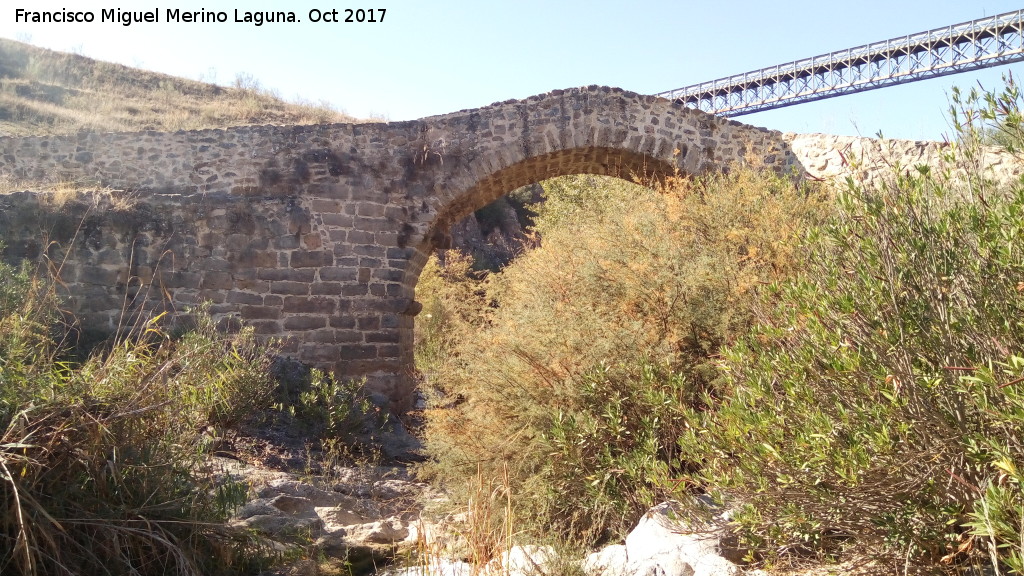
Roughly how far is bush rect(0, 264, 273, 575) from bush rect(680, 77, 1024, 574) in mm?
2341

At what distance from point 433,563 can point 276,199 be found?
591 cm

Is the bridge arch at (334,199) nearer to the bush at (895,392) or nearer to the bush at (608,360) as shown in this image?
the bush at (608,360)

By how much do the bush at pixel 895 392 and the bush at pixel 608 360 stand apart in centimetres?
55

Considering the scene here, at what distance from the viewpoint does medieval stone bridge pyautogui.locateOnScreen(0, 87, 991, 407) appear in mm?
8180

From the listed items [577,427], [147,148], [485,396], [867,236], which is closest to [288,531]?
[485,396]

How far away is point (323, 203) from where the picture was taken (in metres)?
8.76

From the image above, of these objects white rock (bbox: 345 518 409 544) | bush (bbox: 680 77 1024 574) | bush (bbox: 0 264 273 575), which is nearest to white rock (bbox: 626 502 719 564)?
bush (bbox: 680 77 1024 574)

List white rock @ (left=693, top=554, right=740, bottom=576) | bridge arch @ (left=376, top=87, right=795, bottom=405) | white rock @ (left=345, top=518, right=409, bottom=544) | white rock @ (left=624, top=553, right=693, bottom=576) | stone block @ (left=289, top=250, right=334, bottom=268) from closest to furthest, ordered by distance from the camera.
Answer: white rock @ (left=693, top=554, right=740, bottom=576)
white rock @ (left=624, top=553, right=693, bottom=576)
white rock @ (left=345, top=518, right=409, bottom=544)
stone block @ (left=289, top=250, right=334, bottom=268)
bridge arch @ (left=376, top=87, right=795, bottom=405)

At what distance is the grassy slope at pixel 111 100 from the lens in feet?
57.5

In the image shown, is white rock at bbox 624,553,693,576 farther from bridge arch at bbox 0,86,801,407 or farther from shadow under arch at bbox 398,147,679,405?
shadow under arch at bbox 398,147,679,405

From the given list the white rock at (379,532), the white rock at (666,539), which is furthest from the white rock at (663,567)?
the white rock at (379,532)

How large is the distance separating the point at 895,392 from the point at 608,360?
214 centimetres

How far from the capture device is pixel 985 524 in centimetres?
213

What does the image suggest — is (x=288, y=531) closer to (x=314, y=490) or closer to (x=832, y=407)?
(x=314, y=490)
